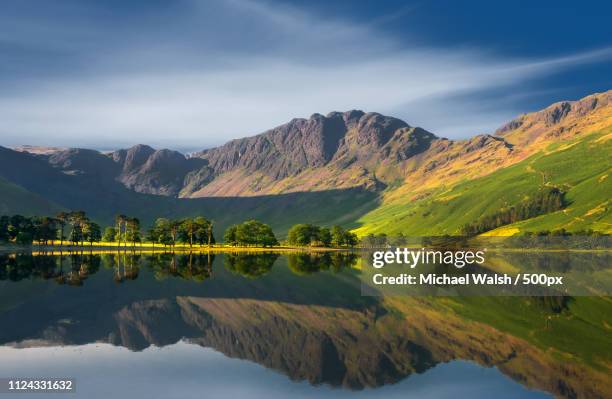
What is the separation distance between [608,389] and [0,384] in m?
34.0

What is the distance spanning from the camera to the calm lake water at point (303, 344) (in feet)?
94.1

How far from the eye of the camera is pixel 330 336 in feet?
132

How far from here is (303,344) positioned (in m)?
37.8

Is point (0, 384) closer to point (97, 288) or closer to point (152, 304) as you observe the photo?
point (152, 304)

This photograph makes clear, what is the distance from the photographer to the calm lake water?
28.7 metres

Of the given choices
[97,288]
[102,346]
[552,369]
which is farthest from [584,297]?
[97,288]

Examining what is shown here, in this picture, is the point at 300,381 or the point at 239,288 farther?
the point at 239,288

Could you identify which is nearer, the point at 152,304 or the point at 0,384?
the point at 0,384

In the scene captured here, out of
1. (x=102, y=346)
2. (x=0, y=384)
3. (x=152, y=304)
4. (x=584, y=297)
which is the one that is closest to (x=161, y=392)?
(x=0, y=384)

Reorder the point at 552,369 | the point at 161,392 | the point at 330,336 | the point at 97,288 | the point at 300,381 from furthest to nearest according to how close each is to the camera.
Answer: the point at 97,288 < the point at 330,336 < the point at 552,369 < the point at 300,381 < the point at 161,392

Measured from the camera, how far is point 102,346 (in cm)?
3678

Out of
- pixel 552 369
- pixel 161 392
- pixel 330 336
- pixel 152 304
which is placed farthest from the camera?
pixel 152 304

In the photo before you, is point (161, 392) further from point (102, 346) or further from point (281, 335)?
point (281, 335)

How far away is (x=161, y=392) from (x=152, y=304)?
30.2 metres
